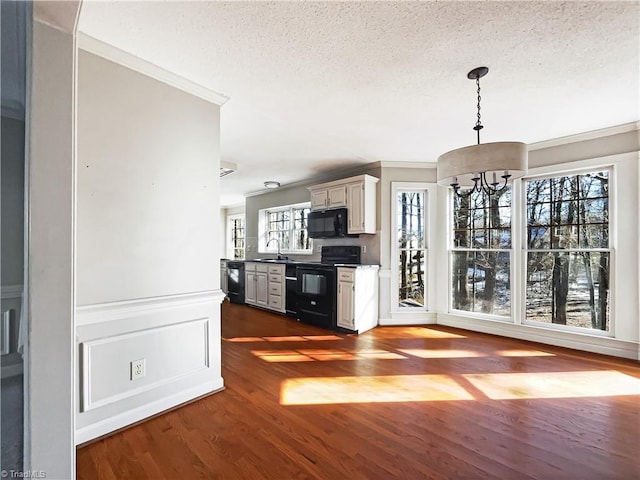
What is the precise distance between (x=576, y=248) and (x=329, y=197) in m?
3.25

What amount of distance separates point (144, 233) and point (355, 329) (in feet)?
9.77

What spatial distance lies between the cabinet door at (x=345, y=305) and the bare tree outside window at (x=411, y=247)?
36.2 inches

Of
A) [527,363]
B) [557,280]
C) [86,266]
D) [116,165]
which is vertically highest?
[116,165]

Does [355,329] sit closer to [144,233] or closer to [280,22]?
[144,233]

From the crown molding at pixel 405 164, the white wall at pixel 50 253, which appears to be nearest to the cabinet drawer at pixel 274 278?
the crown molding at pixel 405 164

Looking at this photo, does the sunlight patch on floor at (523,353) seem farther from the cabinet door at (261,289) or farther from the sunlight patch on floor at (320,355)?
the cabinet door at (261,289)

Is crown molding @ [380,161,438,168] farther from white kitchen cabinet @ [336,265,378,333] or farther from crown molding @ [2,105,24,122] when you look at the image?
crown molding @ [2,105,24,122]

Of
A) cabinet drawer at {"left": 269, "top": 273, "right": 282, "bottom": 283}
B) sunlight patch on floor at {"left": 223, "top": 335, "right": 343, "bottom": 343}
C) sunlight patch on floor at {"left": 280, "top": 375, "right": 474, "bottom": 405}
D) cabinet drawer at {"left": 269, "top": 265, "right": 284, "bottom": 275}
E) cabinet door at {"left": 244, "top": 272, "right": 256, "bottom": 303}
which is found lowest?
sunlight patch on floor at {"left": 223, "top": 335, "right": 343, "bottom": 343}

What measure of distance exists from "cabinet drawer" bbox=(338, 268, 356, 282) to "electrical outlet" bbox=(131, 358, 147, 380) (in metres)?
2.74

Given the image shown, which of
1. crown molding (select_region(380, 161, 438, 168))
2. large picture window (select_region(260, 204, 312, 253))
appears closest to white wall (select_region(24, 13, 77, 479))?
crown molding (select_region(380, 161, 438, 168))

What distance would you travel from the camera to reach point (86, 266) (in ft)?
6.05

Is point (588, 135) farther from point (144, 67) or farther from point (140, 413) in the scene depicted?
point (140, 413)

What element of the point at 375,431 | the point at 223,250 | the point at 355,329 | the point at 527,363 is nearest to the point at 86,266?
the point at 375,431

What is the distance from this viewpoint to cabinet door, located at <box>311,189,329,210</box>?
5.11m
